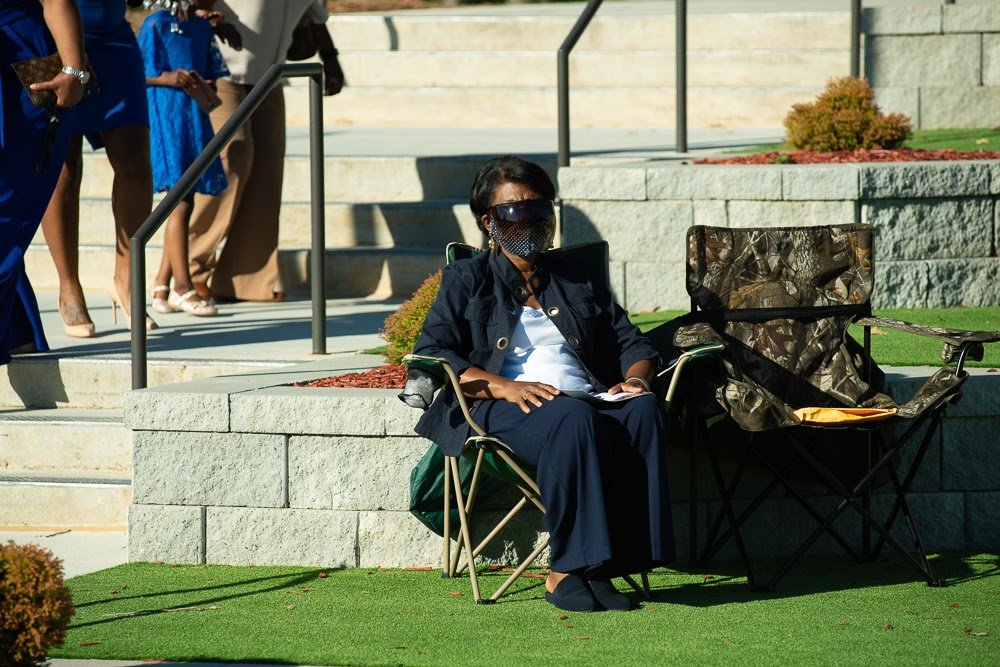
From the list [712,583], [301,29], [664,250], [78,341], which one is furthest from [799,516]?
[301,29]

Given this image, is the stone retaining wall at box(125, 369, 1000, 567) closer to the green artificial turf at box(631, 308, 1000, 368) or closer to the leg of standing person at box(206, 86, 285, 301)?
the green artificial turf at box(631, 308, 1000, 368)

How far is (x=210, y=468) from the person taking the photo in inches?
213

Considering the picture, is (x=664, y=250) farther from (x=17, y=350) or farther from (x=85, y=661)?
(x=85, y=661)

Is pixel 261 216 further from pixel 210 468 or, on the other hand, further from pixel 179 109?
pixel 210 468

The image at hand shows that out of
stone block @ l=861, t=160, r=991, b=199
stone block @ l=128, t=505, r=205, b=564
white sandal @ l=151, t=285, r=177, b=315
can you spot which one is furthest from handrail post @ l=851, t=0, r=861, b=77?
stone block @ l=128, t=505, r=205, b=564

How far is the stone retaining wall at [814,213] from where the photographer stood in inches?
298

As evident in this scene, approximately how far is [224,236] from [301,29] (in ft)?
4.33

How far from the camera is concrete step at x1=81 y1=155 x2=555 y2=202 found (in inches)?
372

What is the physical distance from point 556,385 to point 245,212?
12.5 ft

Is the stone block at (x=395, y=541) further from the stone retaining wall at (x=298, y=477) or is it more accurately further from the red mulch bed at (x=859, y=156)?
the red mulch bed at (x=859, y=156)

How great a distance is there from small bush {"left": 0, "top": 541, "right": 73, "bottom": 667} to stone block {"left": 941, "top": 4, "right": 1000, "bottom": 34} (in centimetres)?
791

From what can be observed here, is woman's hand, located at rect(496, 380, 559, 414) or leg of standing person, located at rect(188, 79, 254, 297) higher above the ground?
leg of standing person, located at rect(188, 79, 254, 297)

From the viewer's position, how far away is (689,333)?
5059 millimetres

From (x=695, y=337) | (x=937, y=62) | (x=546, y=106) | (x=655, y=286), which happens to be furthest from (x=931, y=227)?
(x=546, y=106)
